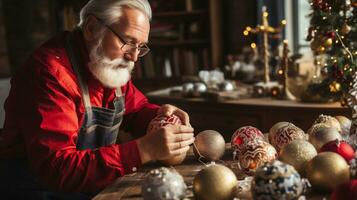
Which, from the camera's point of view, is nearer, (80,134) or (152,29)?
(80,134)

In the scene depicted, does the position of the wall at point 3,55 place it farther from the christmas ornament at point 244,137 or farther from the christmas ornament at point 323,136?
the christmas ornament at point 323,136

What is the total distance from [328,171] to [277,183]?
194 millimetres

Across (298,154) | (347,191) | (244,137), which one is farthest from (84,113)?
(347,191)

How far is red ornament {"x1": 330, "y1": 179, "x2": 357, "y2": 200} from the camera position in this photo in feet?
3.79

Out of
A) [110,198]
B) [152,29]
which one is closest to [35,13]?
[152,29]

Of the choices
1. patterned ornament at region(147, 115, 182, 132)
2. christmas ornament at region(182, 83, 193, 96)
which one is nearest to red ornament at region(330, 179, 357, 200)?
patterned ornament at region(147, 115, 182, 132)

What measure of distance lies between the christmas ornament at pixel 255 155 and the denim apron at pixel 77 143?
0.66 metres

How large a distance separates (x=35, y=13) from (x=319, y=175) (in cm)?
396

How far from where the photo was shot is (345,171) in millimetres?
1331

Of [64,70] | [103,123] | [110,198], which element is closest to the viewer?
[110,198]

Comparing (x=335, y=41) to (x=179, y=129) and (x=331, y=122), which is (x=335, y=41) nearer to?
(x=331, y=122)

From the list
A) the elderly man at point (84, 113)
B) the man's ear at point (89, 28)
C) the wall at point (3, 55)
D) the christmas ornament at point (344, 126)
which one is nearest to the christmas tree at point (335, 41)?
the christmas ornament at point (344, 126)

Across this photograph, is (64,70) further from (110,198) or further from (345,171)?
(345,171)

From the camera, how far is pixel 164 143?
1.62 m
